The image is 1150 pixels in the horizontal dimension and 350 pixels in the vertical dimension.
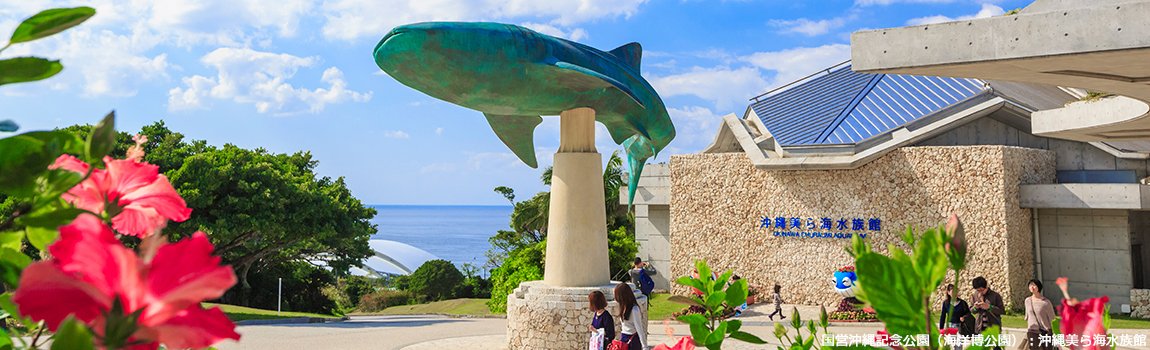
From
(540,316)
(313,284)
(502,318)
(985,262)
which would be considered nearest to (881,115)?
(985,262)

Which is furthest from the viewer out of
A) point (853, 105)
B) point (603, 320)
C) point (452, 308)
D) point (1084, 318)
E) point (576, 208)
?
point (452, 308)

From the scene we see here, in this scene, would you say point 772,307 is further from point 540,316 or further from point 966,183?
point 540,316

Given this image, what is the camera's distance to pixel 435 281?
29.1 metres

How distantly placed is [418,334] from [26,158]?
45.9 ft

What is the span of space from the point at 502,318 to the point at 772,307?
579cm

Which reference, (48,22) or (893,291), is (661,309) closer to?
(893,291)

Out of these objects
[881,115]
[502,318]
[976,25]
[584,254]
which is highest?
[881,115]

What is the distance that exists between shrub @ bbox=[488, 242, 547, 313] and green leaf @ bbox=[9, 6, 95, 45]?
1775 centimetres

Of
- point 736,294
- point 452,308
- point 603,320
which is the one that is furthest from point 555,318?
point 452,308

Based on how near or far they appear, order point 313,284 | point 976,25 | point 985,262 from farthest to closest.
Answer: point 313,284 < point 985,262 < point 976,25

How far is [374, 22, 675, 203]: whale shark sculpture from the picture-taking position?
8.98m

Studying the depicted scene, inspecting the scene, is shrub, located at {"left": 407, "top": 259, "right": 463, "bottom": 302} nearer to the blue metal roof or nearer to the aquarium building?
the aquarium building

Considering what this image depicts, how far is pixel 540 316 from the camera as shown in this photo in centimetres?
1059

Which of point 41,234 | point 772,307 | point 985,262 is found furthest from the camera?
point 772,307
